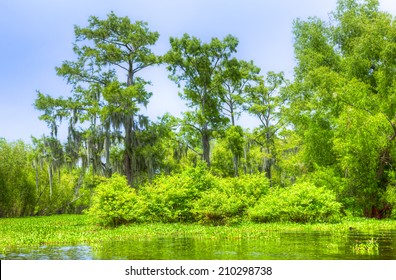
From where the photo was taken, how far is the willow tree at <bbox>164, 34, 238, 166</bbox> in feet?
139

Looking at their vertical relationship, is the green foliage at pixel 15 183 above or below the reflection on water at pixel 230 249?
above

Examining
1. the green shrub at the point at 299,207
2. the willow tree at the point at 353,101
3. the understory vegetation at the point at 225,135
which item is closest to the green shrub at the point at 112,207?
the understory vegetation at the point at 225,135

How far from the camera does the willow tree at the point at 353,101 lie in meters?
30.1

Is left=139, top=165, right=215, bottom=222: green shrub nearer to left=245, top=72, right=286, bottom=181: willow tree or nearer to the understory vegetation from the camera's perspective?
the understory vegetation

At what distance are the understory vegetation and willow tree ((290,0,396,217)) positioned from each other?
82 mm

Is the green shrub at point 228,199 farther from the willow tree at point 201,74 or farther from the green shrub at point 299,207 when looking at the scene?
the willow tree at point 201,74

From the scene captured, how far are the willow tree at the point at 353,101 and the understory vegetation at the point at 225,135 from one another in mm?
82

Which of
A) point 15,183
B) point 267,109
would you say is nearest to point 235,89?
point 267,109

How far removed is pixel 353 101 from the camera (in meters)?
30.6

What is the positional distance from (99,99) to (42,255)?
2568 centimetres

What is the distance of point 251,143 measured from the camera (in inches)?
1965

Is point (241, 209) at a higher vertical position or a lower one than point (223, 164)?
lower
